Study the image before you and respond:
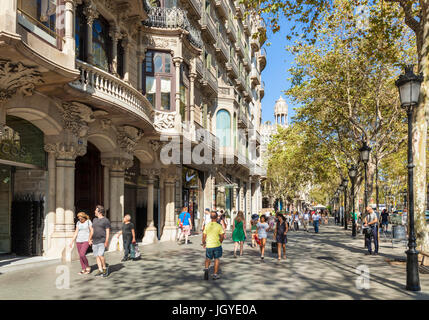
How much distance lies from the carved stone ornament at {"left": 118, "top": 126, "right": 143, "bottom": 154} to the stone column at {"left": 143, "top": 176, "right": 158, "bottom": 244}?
3216 millimetres

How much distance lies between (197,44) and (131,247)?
1218 centimetres

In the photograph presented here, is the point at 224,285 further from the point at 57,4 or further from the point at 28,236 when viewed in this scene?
the point at 57,4

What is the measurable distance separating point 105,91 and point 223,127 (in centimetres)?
1628

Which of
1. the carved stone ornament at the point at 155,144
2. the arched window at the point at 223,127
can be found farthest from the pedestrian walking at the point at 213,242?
the arched window at the point at 223,127

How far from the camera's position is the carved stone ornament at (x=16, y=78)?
986 centimetres

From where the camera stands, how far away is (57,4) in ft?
39.2

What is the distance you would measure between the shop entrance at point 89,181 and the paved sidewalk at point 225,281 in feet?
8.29

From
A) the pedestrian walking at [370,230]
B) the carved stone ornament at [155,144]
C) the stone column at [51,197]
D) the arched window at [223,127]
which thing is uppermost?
the arched window at [223,127]

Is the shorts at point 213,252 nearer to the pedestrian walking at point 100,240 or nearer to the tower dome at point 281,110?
the pedestrian walking at point 100,240

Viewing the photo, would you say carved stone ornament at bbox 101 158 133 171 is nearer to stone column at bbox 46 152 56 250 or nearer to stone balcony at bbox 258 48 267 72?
stone column at bbox 46 152 56 250

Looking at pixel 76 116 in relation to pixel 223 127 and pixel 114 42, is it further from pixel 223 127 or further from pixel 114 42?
pixel 223 127

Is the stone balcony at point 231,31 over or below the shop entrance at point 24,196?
over

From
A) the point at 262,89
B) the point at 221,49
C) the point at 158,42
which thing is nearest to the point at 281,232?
the point at 158,42

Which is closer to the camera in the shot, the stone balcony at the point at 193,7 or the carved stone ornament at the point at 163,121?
the carved stone ornament at the point at 163,121
